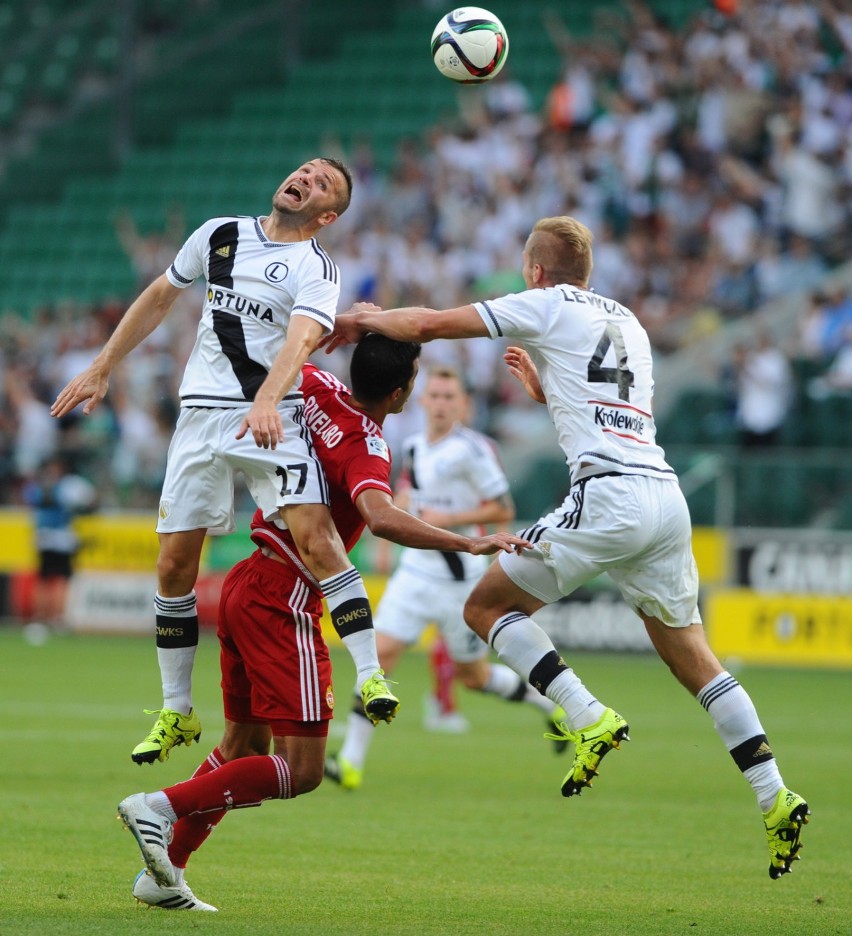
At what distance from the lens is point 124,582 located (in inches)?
850

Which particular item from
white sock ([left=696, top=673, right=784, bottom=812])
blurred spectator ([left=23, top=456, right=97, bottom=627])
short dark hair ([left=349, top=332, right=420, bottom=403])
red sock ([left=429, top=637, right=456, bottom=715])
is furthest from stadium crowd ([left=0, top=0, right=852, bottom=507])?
short dark hair ([left=349, top=332, right=420, bottom=403])

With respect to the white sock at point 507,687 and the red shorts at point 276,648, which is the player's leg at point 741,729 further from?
the white sock at point 507,687

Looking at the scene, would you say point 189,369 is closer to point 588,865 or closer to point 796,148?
point 588,865

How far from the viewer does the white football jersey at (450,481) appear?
11773mm

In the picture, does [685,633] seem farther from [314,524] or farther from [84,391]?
[84,391]

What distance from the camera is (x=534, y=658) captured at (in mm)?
7121

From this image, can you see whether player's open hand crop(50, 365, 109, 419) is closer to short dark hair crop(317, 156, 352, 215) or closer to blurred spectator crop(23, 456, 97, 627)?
short dark hair crop(317, 156, 352, 215)

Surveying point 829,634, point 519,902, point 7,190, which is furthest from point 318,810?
point 7,190

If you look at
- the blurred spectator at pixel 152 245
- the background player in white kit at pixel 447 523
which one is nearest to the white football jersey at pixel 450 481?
the background player in white kit at pixel 447 523

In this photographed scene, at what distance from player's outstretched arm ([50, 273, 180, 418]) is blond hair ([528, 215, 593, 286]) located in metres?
1.62

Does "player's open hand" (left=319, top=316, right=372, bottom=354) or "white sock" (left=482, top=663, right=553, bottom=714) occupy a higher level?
"player's open hand" (left=319, top=316, right=372, bottom=354)

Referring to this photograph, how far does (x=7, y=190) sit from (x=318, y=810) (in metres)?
22.9

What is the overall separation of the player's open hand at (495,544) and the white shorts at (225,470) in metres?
0.67

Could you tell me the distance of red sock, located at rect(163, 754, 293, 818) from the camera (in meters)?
6.38
